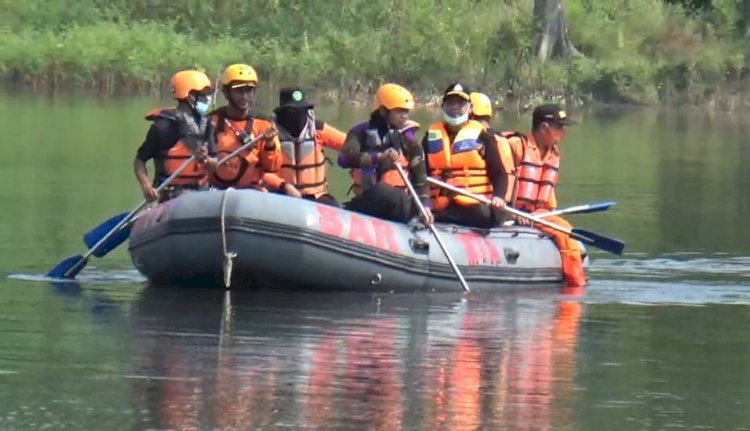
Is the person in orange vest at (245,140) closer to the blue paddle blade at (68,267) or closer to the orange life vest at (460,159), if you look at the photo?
the blue paddle blade at (68,267)

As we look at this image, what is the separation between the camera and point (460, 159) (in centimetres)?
1392

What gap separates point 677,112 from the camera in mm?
41531

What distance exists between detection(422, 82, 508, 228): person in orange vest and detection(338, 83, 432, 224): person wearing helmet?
48cm

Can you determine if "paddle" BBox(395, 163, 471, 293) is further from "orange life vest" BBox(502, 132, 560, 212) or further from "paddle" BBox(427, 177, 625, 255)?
"orange life vest" BBox(502, 132, 560, 212)

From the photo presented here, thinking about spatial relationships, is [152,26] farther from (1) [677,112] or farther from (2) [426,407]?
(2) [426,407]

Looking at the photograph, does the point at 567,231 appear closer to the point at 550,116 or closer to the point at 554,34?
the point at 550,116

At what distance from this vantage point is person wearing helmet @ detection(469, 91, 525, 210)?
14047 millimetres

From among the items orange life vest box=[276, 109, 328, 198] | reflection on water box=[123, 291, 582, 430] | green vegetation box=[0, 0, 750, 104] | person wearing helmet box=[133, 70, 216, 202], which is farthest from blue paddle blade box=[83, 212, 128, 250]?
green vegetation box=[0, 0, 750, 104]

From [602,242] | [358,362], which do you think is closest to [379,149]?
[602,242]

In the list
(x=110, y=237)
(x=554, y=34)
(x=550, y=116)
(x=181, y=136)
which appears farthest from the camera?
(x=554, y=34)

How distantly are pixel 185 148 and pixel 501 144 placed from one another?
7.07 feet

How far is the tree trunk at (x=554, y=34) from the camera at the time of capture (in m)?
43.7

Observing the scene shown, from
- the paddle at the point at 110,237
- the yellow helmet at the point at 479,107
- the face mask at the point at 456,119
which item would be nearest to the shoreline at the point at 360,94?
the yellow helmet at the point at 479,107

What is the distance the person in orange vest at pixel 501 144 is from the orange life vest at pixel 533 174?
0.12 metres
